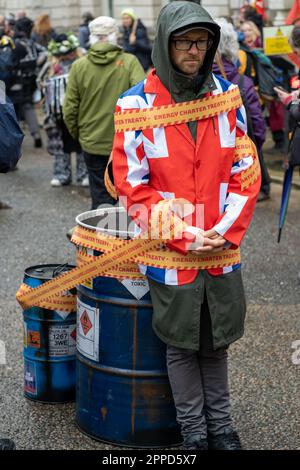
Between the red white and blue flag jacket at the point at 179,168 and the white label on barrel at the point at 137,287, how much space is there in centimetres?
18

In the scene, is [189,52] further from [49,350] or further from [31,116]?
[31,116]

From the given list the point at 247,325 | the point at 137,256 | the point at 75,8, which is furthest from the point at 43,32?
the point at 137,256

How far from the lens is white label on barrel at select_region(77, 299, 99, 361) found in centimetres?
449

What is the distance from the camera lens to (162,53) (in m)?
4.04

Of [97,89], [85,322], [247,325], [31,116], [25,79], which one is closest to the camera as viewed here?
[85,322]

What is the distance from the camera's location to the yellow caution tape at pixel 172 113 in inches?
160

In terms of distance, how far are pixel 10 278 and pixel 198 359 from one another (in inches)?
144

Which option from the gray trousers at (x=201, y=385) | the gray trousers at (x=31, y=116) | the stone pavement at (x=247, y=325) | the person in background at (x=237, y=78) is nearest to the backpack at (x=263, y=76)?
the stone pavement at (x=247, y=325)

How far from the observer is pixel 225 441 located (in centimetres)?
430

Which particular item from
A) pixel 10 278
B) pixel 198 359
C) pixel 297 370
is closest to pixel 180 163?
pixel 198 359

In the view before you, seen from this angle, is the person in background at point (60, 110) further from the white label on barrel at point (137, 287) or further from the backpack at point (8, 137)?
the white label on barrel at point (137, 287)

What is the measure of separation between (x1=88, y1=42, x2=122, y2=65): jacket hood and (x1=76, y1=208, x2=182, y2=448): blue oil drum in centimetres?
419

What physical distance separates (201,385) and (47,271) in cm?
120

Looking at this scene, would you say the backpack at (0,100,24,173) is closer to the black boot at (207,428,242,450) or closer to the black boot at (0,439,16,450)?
the black boot at (0,439,16,450)
